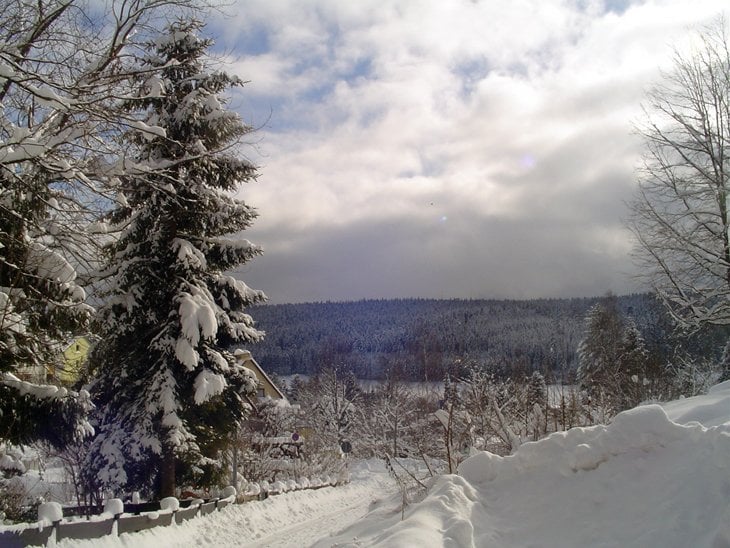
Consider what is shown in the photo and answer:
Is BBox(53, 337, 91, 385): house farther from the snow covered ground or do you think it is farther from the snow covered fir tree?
the snow covered fir tree

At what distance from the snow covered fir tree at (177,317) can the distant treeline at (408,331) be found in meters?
56.3

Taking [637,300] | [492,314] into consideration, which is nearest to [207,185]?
[637,300]

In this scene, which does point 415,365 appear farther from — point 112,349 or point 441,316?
point 112,349

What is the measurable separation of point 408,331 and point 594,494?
10432cm

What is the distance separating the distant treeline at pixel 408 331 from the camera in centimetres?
8188

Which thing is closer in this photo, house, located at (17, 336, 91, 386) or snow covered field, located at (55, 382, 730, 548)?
snow covered field, located at (55, 382, 730, 548)

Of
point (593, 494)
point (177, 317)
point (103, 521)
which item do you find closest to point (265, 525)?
point (177, 317)

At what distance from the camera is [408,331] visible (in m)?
108

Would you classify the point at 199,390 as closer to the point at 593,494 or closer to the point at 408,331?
the point at 593,494

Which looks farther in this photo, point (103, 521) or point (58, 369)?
point (103, 521)

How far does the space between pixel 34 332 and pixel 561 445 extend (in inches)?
216

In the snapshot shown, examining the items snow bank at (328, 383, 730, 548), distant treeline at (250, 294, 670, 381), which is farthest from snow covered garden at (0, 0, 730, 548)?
distant treeline at (250, 294, 670, 381)

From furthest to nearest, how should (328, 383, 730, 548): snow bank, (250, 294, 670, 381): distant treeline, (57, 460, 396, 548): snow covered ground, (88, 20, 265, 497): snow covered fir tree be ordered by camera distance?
(250, 294, 670, 381): distant treeline, (88, 20, 265, 497): snow covered fir tree, (57, 460, 396, 548): snow covered ground, (328, 383, 730, 548): snow bank

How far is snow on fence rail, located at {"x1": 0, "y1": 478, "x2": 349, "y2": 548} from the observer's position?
23.9 ft
